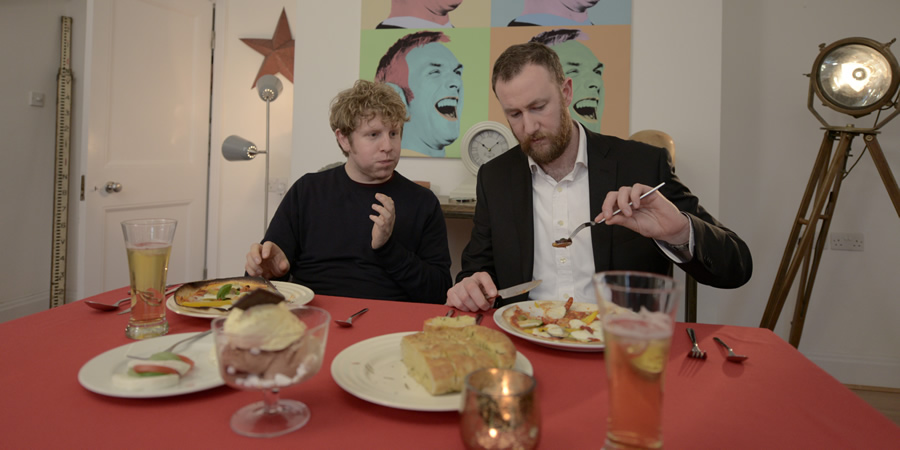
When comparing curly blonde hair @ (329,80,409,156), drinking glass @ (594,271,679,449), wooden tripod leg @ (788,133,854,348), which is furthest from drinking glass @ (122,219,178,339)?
wooden tripod leg @ (788,133,854,348)

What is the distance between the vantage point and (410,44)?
3236 mm

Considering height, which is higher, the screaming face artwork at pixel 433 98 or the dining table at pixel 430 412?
the screaming face artwork at pixel 433 98

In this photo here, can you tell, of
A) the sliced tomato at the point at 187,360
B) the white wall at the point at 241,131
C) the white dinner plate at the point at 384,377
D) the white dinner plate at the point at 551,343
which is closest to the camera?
the white dinner plate at the point at 384,377

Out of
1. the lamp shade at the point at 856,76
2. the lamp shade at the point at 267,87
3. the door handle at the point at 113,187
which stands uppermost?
the lamp shade at the point at 267,87

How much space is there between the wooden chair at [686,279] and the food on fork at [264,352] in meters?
2.26

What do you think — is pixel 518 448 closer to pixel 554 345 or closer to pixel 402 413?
pixel 402 413

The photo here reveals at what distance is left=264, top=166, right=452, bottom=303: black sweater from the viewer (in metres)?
1.80

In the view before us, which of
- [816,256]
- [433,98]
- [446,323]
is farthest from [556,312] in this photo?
[433,98]

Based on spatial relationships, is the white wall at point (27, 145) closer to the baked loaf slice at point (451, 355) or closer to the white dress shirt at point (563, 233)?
the white dress shirt at point (563, 233)

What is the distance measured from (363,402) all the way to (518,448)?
255mm

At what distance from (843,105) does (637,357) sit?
8.60 ft

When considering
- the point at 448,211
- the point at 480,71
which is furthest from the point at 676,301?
the point at 480,71

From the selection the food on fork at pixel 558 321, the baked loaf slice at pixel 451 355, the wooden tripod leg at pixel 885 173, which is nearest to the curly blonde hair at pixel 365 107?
the food on fork at pixel 558 321

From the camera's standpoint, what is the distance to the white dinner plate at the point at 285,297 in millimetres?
1070
